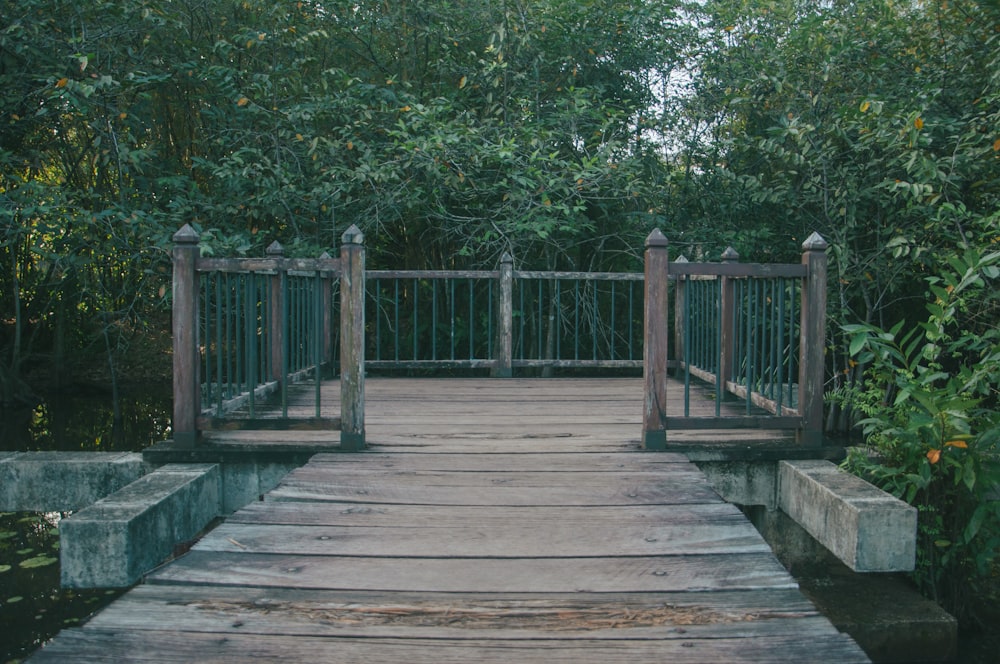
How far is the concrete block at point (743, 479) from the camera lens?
12.2ft

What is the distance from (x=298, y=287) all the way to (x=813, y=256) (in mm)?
3276

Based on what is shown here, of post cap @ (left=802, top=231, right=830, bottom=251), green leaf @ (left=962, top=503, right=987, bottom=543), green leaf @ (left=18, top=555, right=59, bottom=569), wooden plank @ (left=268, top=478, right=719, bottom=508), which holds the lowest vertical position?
green leaf @ (left=18, top=555, right=59, bottom=569)

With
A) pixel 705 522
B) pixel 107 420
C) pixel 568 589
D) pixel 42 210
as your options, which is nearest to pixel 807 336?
pixel 705 522

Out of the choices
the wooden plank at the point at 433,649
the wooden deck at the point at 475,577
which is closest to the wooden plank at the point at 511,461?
the wooden deck at the point at 475,577

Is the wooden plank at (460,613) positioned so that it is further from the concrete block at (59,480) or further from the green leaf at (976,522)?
the concrete block at (59,480)

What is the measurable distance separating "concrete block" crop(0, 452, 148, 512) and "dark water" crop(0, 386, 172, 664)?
70 centimetres

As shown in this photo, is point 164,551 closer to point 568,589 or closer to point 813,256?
point 568,589

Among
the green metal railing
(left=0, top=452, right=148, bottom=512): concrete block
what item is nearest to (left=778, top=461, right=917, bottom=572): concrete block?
(left=0, top=452, right=148, bottom=512): concrete block

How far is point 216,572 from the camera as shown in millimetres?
2256

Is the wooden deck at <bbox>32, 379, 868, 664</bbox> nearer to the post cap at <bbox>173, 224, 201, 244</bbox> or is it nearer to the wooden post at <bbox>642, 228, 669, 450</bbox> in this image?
the wooden post at <bbox>642, 228, 669, 450</bbox>

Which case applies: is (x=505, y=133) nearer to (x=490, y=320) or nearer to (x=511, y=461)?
(x=490, y=320)

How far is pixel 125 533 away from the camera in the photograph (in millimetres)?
2674

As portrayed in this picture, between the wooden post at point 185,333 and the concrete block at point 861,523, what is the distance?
273cm

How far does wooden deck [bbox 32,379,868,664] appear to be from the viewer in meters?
1.84
